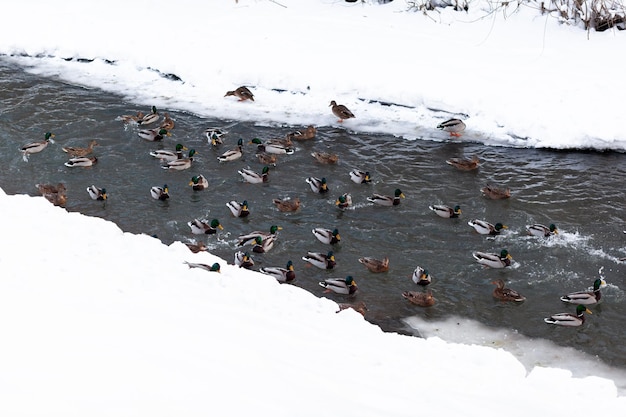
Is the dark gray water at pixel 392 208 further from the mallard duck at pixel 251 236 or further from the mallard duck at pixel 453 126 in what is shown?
the mallard duck at pixel 453 126

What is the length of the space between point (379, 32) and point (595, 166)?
6.34m

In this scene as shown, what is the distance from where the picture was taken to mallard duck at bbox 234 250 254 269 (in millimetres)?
12062

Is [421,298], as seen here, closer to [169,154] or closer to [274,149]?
[274,149]

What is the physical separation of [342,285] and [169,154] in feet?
16.5

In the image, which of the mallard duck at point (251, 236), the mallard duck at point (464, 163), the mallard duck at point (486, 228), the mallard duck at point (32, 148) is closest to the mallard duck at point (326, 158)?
the mallard duck at point (464, 163)

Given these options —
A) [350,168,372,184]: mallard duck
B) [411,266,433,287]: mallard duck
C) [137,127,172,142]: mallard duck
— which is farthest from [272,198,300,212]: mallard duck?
[137,127,172,142]: mallard duck

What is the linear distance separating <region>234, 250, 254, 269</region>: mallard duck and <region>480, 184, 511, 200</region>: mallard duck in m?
4.14

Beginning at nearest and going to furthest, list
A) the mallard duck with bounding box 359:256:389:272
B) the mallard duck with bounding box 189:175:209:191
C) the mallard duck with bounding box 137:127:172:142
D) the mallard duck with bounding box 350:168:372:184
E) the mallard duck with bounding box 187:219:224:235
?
1. the mallard duck with bounding box 359:256:389:272
2. the mallard duck with bounding box 187:219:224:235
3. the mallard duck with bounding box 189:175:209:191
4. the mallard duck with bounding box 350:168:372:184
5. the mallard duck with bounding box 137:127:172:142

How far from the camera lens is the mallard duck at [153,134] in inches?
629

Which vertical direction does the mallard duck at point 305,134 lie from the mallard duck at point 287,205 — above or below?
above

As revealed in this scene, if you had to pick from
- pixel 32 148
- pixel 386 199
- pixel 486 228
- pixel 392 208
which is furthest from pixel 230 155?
pixel 486 228

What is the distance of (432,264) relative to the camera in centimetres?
1216

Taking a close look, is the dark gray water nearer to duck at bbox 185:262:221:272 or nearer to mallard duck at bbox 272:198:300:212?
mallard duck at bbox 272:198:300:212

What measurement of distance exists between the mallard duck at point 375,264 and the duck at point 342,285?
525 mm
